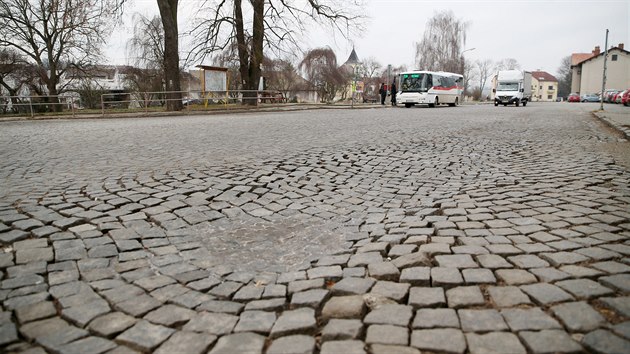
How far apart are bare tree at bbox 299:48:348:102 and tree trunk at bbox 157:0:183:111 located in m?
27.5

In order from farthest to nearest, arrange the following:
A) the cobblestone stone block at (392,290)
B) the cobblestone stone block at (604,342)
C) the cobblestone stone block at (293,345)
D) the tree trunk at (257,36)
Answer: the tree trunk at (257,36) → the cobblestone stone block at (392,290) → the cobblestone stone block at (293,345) → the cobblestone stone block at (604,342)

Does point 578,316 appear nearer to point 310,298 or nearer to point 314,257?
point 310,298

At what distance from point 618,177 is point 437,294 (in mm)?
4437

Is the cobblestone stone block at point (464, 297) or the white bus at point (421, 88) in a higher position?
the white bus at point (421, 88)

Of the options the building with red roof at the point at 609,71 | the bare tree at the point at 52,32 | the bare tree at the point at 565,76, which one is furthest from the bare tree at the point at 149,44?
the bare tree at the point at 565,76

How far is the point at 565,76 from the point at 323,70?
8733cm

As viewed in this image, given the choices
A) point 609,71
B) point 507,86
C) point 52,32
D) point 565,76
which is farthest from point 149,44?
point 565,76

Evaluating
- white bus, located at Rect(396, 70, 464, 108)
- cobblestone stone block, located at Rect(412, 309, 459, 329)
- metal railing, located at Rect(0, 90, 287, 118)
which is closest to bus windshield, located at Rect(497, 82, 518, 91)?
white bus, located at Rect(396, 70, 464, 108)

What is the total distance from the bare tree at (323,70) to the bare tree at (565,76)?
82.6 meters

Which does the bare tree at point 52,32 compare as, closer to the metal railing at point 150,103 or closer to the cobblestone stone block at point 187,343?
the metal railing at point 150,103

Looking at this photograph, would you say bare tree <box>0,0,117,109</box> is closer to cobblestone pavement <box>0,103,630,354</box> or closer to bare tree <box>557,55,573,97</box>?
cobblestone pavement <box>0,103,630,354</box>

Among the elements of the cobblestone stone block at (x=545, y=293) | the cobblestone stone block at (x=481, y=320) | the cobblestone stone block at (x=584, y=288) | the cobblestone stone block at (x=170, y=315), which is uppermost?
the cobblestone stone block at (x=584, y=288)

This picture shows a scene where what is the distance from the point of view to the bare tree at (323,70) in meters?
48.7

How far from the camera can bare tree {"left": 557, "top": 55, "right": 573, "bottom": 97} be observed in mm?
104631
